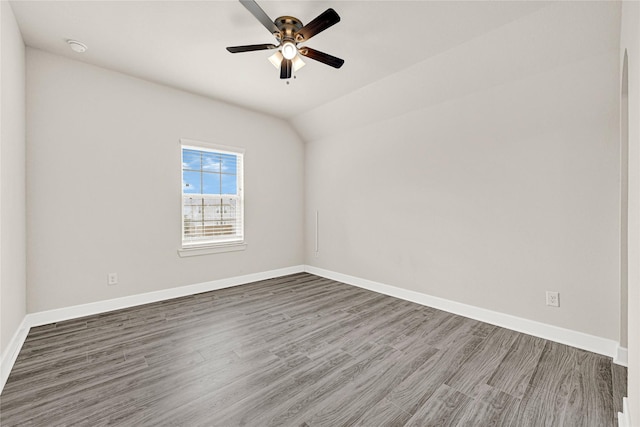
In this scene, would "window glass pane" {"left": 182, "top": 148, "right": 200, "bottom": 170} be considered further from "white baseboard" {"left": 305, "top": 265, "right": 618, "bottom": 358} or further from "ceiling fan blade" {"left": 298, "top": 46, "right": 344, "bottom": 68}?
"white baseboard" {"left": 305, "top": 265, "right": 618, "bottom": 358}

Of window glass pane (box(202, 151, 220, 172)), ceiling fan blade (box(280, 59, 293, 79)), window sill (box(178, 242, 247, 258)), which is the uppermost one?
ceiling fan blade (box(280, 59, 293, 79))

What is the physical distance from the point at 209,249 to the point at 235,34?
279 cm

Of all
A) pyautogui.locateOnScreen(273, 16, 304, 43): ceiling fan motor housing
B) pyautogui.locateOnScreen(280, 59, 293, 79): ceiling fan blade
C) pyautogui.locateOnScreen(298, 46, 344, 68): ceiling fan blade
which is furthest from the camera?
pyautogui.locateOnScreen(280, 59, 293, 79): ceiling fan blade

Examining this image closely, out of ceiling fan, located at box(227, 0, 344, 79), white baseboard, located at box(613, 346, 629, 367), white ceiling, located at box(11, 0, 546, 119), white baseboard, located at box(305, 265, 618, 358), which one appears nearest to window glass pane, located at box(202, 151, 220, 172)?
white ceiling, located at box(11, 0, 546, 119)

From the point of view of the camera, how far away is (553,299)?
271cm

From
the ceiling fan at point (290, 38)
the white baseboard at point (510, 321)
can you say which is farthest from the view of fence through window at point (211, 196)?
the white baseboard at point (510, 321)

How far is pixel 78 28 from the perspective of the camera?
2555 mm

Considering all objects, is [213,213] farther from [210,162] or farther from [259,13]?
[259,13]

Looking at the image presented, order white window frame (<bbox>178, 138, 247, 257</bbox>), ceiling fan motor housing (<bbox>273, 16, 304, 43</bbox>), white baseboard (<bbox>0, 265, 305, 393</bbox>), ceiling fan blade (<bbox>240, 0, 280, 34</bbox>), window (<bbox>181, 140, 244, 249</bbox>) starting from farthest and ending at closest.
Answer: window (<bbox>181, 140, 244, 249</bbox>)
white window frame (<bbox>178, 138, 247, 257</bbox>)
ceiling fan motor housing (<bbox>273, 16, 304, 43</bbox>)
white baseboard (<bbox>0, 265, 305, 393</bbox>)
ceiling fan blade (<bbox>240, 0, 280, 34</bbox>)

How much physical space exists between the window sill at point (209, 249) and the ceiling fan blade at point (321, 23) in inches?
119

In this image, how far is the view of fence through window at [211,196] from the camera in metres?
4.04

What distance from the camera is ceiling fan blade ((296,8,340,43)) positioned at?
6.55 feet

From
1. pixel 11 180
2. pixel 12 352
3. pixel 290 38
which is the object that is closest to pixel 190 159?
pixel 11 180

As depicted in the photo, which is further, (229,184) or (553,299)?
(229,184)
